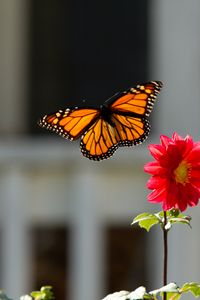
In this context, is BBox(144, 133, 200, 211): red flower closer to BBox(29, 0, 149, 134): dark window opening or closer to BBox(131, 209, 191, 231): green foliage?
BBox(131, 209, 191, 231): green foliage

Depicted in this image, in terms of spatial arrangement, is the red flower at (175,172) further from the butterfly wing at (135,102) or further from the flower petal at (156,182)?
the butterfly wing at (135,102)

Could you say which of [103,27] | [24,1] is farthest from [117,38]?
[24,1]

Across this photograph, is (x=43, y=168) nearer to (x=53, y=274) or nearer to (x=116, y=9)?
(x=53, y=274)

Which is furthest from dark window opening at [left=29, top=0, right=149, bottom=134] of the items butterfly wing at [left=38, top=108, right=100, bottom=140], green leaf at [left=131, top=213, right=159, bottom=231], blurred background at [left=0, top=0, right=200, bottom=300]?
green leaf at [left=131, top=213, right=159, bottom=231]

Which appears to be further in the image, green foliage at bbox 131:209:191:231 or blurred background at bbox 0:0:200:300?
blurred background at bbox 0:0:200:300

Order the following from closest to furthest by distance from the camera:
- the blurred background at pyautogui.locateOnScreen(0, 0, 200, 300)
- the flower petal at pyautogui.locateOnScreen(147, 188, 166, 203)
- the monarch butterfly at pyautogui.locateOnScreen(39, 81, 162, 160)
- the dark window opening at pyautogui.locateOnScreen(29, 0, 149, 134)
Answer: the flower petal at pyautogui.locateOnScreen(147, 188, 166, 203)
the monarch butterfly at pyautogui.locateOnScreen(39, 81, 162, 160)
the blurred background at pyautogui.locateOnScreen(0, 0, 200, 300)
the dark window opening at pyautogui.locateOnScreen(29, 0, 149, 134)

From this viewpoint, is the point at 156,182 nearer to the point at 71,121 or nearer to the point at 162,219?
the point at 162,219

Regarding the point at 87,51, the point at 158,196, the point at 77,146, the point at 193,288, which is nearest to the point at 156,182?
the point at 158,196
